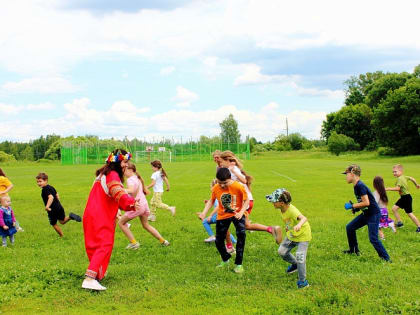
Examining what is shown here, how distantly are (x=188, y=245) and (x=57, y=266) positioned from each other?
269 cm

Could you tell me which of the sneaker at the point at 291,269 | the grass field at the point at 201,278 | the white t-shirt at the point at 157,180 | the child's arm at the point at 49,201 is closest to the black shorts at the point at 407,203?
the grass field at the point at 201,278

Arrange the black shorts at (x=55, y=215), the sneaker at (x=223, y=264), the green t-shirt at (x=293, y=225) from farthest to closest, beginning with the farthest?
the black shorts at (x=55, y=215) → the sneaker at (x=223, y=264) → the green t-shirt at (x=293, y=225)

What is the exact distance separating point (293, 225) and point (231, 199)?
3.73ft

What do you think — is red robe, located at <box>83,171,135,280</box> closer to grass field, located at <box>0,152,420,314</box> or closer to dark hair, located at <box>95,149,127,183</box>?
dark hair, located at <box>95,149,127,183</box>

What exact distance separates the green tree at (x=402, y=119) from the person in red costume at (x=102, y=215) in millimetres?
63298

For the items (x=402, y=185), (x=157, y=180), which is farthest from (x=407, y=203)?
(x=157, y=180)

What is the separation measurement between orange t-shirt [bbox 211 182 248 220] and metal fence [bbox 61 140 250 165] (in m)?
61.2

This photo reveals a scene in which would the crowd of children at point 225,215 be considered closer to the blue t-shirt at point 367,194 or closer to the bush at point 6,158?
the blue t-shirt at point 367,194

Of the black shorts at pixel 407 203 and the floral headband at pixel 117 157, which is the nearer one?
the floral headband at pixel 117 157

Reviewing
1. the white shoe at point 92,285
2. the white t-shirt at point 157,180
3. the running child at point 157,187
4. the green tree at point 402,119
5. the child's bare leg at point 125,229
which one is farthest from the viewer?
the green tree at point 402,119

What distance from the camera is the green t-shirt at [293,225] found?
632 cm

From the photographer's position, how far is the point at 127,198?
20.2ft

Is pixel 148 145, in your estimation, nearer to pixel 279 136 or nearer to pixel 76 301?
pixel 279 136

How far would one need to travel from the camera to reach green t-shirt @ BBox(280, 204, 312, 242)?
632 cm
